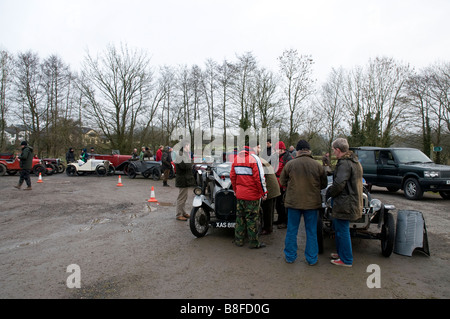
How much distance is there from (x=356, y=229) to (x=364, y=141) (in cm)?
3105

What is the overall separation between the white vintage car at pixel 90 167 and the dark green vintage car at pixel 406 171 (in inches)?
591

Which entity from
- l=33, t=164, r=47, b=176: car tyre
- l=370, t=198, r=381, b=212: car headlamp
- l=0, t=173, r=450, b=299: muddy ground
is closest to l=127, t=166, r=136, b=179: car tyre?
l=33, t=164, r=47, b=176: car tyre

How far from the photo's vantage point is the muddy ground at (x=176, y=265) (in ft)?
11.6

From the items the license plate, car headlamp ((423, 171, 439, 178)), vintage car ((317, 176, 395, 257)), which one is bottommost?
the license plate

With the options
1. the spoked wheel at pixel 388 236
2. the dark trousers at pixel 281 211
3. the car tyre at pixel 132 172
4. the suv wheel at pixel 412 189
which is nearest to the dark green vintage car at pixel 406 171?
the suv wheel at pixel 412 189

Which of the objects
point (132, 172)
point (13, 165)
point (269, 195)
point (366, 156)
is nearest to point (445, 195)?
point (366, 156)

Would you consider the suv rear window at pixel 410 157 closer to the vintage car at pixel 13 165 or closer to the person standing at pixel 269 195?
the person standing at pixel 269 195

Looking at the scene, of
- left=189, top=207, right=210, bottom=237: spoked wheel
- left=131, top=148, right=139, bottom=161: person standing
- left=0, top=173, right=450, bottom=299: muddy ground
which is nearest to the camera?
left=0, top=173, right=450, bottom=299: muddy ground

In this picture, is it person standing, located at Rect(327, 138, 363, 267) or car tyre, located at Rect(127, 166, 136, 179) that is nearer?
person standing, located at Rect(327, 138, 363, 267)

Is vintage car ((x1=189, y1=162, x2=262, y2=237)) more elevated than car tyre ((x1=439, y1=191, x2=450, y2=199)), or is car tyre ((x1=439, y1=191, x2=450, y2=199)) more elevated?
vintage car ((x1=189, y1=162, x2=262, y2=237))

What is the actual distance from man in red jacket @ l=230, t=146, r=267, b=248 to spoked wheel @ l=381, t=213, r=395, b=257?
6.54ft

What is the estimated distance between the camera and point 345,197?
14.1 ft

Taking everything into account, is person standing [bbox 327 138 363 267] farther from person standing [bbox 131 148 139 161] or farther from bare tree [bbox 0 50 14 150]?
bare tree [bbox 0 50 14 150]

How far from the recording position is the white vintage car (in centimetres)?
1889
